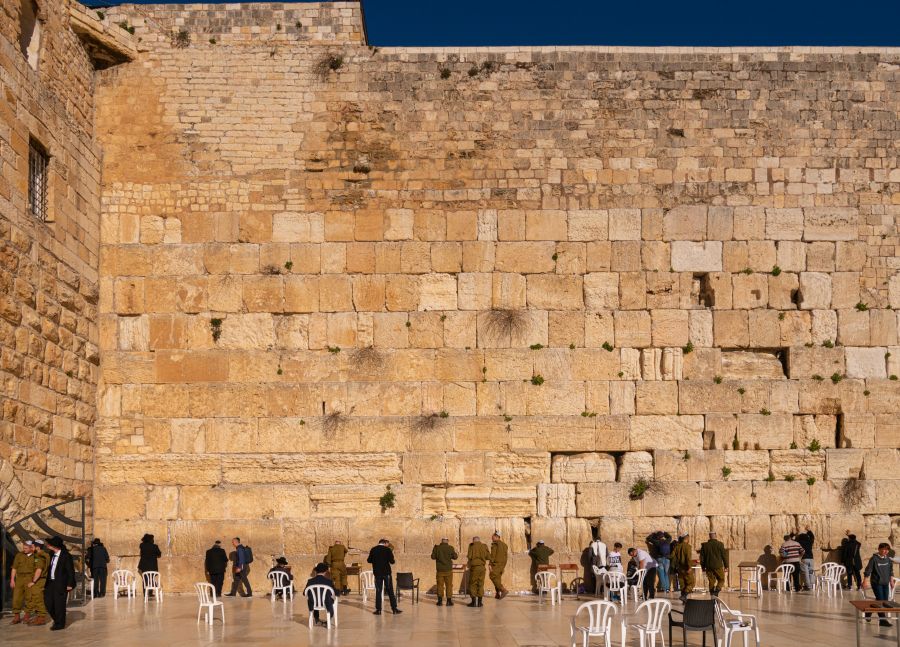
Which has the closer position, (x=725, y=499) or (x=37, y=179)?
(x=37, y=179)

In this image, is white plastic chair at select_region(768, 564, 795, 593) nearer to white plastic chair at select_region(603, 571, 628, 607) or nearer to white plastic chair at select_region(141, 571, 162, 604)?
white plastic chair at select_region(603, 571, 628, 607)

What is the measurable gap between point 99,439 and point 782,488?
30.3 feet

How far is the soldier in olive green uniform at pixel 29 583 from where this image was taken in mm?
10547

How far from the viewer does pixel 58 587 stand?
10.3 meters

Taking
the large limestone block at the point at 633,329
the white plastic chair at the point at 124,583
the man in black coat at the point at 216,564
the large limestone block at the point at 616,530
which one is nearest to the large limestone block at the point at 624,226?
the large limestone block at the point at 633,329

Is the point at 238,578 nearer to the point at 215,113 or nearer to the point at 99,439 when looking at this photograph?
the point at 99,439

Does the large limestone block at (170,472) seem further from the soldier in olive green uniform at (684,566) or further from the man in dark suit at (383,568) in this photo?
the soldier in olive green uniform at (684,566)

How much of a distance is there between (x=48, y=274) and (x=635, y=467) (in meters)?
7.97

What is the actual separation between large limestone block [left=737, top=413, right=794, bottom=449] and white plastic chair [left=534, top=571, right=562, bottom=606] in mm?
3204

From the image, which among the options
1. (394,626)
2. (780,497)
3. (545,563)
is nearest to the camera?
(394,626)

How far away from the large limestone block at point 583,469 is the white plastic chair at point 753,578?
6.99 feet

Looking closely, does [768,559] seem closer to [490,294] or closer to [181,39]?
[490,294]

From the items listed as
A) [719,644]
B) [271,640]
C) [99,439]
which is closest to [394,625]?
[271,640]

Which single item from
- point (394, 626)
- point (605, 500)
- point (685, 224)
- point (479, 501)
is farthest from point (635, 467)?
point (394, 626)
